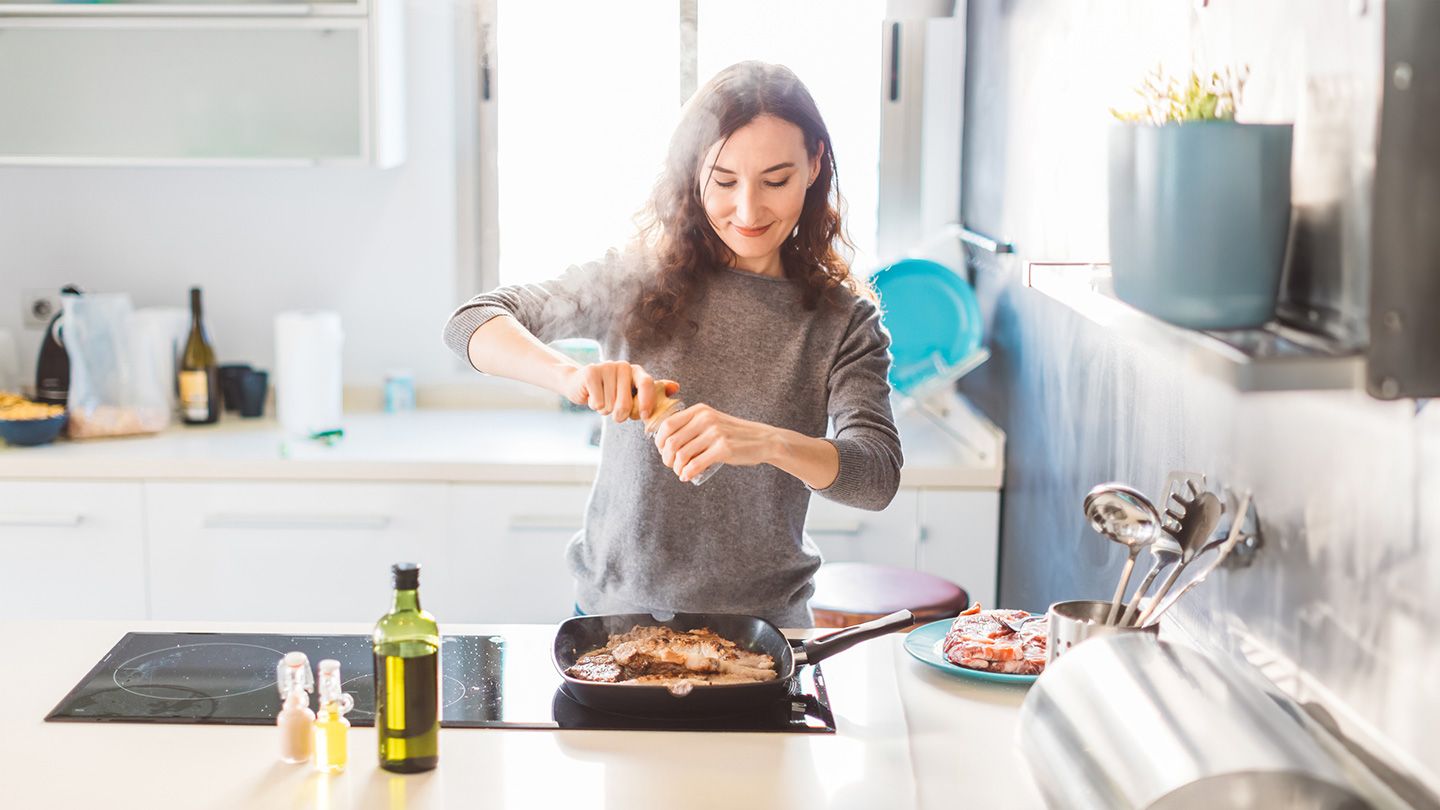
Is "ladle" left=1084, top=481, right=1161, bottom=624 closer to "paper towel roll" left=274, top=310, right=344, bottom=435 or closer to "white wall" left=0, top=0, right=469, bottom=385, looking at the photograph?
"paper towel roll" left=274, top=310, right=344, bottom=435

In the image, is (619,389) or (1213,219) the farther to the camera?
(619,389)

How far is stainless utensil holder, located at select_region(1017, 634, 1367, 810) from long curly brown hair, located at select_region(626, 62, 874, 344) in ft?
2.66

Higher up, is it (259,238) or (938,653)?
(259,238)

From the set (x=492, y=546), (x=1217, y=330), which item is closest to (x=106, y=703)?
(x=1217, y=330)

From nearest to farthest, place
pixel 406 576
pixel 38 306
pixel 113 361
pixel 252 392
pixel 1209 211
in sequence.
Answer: pixel 1209 211
pixel 406 576
pixel 113 361
pixel 252 392
pixel 38 306

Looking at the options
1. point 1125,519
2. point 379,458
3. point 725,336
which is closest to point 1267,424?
point 1125,519

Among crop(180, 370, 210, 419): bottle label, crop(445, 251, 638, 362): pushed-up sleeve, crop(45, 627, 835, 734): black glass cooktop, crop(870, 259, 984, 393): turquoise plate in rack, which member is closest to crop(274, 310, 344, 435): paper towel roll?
crop(180, 370, 210, 419): bottle label

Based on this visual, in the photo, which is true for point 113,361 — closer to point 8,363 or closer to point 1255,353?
point 8,363

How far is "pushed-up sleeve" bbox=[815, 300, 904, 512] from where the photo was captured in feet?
5.67

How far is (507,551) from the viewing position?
2.91 metres

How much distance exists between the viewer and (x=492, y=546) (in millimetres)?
2910

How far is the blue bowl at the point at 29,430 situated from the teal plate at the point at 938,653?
2092 mm

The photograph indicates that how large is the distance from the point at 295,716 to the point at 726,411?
2.45 feet

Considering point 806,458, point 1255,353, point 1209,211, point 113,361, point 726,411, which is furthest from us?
point 113,361
